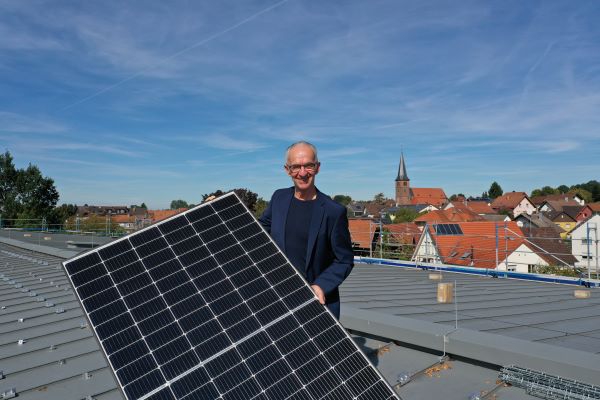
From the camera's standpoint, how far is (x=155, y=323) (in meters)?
2.99

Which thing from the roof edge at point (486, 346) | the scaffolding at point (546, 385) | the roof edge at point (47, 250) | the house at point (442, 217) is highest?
the house at point (442, 217)

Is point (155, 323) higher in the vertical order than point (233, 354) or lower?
higher

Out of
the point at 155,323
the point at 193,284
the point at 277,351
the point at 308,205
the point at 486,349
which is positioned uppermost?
the point at 308,205

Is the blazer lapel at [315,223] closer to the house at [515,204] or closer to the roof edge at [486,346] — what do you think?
the roof edge at [486,346]

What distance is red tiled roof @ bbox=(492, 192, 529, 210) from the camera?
145 meters

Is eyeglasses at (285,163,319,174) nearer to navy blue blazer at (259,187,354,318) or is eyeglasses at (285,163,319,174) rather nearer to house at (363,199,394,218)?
navy blue blazer at (259,187,354,318)

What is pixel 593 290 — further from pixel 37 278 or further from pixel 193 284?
pixel 37 278

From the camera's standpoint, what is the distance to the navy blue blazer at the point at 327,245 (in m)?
3.58

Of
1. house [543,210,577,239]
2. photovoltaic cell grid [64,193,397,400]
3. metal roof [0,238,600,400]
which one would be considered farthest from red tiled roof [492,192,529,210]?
photovoltaic cell grid [64,193,397,400]

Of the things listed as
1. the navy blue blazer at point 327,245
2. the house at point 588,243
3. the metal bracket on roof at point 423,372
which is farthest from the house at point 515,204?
the navy blue blazer at point 327,245

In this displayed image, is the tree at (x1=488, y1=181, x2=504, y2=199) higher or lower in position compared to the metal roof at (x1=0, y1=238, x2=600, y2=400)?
higher

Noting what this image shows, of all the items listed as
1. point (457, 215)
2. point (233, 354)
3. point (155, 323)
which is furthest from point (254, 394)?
point (457, 215)

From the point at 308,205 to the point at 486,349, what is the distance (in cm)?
236

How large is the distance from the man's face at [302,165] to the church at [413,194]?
152m
